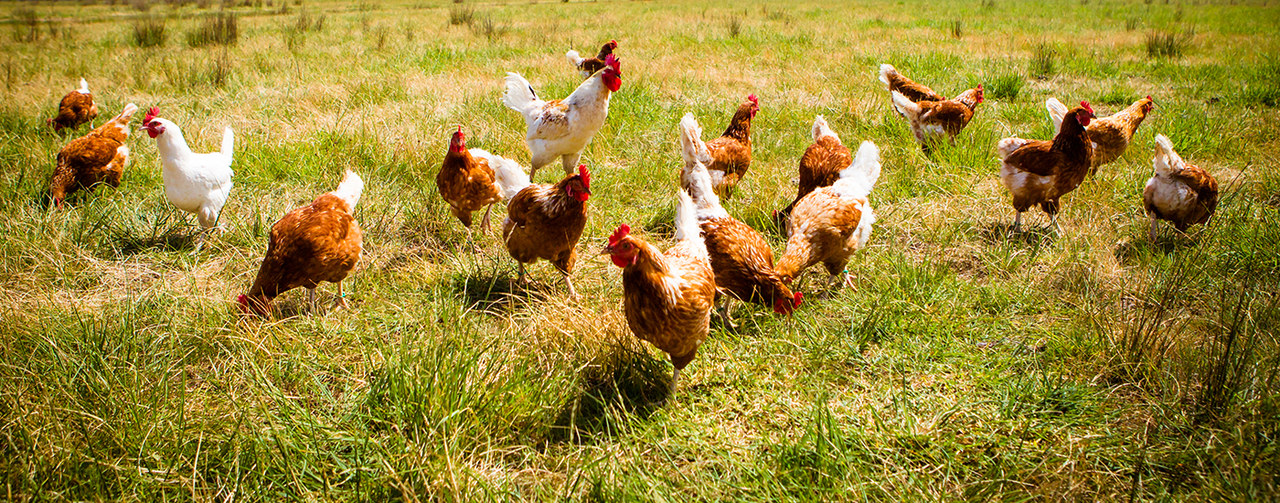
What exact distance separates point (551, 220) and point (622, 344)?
91 cm

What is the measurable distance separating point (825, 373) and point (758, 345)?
373 millimetres

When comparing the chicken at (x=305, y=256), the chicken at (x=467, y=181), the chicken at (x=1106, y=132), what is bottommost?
the chicken at (x=305, y=256)

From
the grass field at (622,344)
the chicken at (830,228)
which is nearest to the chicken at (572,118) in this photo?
the grass field at (622,344)

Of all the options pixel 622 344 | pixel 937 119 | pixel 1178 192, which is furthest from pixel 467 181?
pixel 1178 192

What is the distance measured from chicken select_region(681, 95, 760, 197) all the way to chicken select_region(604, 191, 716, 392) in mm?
2171

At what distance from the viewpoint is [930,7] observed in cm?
2025

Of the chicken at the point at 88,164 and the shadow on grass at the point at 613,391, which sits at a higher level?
the chicken at the point at 88,164

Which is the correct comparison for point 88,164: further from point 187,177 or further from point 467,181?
point 467,181

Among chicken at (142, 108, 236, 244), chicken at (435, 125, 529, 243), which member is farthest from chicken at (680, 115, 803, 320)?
chicken at (142, 108, 236, 244)

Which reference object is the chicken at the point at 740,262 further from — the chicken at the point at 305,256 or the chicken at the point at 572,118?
the chicken at the point at 305,256

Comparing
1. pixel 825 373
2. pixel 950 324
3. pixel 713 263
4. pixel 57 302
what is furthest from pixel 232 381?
pixel 950 324

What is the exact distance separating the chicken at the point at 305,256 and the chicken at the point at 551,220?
0.89 meters

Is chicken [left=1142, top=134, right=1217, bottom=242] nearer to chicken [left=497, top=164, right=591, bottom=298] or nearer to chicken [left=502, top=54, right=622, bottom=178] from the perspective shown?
chicken [left=497, top=164, right=591, bottom=298]

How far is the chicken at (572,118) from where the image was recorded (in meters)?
4.78
